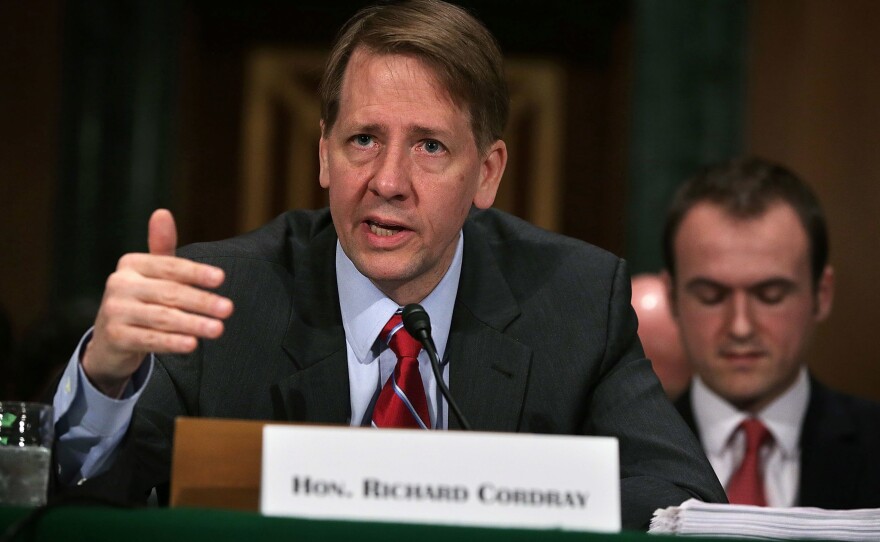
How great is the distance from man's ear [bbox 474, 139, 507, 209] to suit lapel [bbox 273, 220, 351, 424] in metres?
0.31

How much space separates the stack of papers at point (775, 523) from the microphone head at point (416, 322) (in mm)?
436

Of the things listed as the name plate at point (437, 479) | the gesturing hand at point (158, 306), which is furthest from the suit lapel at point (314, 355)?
the name plate at point (437, 479)

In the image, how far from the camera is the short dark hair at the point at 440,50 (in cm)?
187

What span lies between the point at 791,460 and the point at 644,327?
766 mm

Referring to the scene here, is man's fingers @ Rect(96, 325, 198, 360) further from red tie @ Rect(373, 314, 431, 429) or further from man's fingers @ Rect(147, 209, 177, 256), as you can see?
red tie @ Rect(373, 314, 431, 429)

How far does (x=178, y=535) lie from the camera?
3.68 ft

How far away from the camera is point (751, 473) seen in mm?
2680

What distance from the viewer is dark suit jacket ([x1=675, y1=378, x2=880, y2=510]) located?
261cm

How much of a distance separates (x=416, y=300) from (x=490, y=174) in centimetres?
28

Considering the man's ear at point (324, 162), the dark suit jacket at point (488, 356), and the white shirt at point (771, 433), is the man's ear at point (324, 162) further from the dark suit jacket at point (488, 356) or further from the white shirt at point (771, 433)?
the white shirt at point (771, 433)

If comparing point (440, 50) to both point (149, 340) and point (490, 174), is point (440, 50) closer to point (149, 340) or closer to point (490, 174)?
point (490, 174)

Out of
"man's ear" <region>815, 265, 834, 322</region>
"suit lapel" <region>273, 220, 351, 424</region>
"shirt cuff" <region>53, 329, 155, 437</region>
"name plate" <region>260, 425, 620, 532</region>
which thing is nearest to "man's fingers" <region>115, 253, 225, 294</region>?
"shirt cuff" <region>53, 329, 155, 437</region>

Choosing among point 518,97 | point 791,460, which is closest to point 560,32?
point 518,97

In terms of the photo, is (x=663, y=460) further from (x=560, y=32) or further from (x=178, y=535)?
(x=560, y=32)
